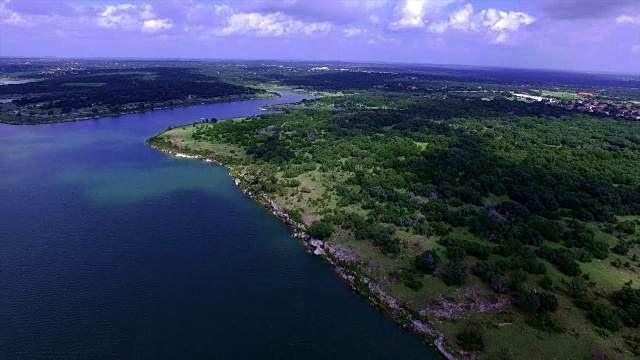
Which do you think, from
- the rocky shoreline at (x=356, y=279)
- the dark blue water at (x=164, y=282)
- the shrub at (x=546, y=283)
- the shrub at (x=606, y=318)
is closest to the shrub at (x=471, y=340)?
the rocky shoreline at (x=356, y=279)

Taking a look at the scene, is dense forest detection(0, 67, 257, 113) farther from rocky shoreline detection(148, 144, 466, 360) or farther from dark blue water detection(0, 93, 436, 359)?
rocky shoreline detection(148, 144, 466, 360)

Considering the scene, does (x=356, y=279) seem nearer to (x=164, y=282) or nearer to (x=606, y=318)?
(x=164, y=282)

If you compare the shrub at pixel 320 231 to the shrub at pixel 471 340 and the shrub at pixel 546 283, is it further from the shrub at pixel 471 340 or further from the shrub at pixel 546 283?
the shrub at pixel 546 283

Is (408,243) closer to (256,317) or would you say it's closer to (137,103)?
(256,317)

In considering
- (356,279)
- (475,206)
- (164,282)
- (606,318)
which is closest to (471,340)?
(606,318)

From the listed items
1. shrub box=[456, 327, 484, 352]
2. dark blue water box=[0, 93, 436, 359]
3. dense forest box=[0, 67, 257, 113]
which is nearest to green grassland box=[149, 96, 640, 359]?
shrub box=[456, 327, 484, 352]

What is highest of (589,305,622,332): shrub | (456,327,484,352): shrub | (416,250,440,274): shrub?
(416,250,440,274): shrub
